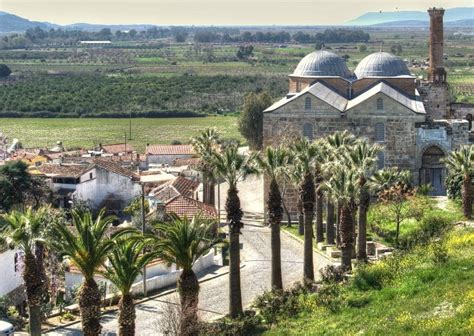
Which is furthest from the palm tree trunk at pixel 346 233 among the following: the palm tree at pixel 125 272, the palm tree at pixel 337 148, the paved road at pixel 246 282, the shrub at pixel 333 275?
the palm tree at pixel 125 272

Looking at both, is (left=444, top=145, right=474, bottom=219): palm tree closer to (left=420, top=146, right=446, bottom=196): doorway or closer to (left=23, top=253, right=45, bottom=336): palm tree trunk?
(left=420, top=146, right=446, bottom=196): doorway

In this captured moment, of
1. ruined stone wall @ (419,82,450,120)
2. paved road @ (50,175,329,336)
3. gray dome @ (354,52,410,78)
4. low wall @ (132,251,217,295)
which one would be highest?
gray dome @ (354,52,410,78)

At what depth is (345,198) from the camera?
30000mm

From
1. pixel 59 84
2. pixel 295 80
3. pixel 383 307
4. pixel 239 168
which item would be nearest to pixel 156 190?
pixel 295 80

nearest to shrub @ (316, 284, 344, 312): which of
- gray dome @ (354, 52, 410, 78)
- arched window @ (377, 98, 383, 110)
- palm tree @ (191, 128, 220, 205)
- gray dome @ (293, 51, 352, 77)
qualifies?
palm tree @ (191, 128, 220, 205)

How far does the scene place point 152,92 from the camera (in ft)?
420

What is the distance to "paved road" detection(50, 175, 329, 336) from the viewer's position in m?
28.1

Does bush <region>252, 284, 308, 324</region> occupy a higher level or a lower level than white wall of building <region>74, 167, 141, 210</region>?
lower

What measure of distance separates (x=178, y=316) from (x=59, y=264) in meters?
9.71

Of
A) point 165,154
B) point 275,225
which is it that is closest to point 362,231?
point 275,225

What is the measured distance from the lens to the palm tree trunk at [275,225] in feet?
95.0

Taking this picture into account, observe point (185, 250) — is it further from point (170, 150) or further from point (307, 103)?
point (170, 150)

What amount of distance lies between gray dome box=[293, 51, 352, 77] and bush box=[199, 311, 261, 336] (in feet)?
94.2

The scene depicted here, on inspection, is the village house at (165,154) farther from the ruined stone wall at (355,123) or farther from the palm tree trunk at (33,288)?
the palm tree trunk at (33,288)
